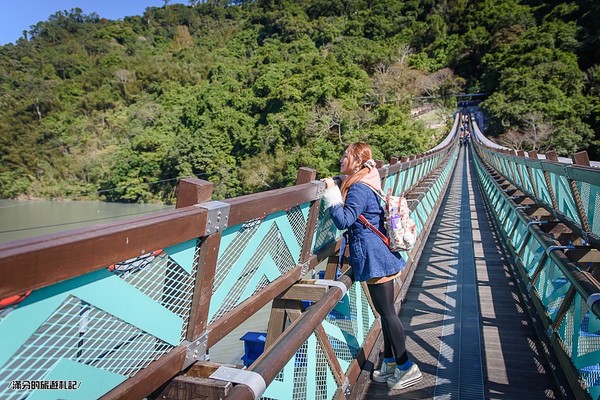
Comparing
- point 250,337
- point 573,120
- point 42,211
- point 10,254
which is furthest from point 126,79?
point 10,254

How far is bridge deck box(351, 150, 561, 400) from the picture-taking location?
2672 millimetres

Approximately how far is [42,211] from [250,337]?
53.1 meters

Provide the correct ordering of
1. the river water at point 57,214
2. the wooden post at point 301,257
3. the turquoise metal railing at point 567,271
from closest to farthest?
the turquoise metal railing at point 567,271, the wooden post at point 301,257, the river water at point 57,214

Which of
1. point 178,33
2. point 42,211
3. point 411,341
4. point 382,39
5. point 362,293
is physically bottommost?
point 42,211

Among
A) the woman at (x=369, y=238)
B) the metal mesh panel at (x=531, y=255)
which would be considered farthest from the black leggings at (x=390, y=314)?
the metal mesh panel at (x=531, y=255)

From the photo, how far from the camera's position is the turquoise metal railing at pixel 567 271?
222cm

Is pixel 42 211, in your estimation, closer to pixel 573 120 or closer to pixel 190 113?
pixel 190 113

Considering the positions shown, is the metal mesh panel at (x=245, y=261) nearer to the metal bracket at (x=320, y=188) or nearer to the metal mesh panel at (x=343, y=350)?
the metal bracket at (x=320, y=188)

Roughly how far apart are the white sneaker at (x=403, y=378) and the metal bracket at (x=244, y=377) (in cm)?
154

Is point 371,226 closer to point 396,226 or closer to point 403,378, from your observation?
point 396,226

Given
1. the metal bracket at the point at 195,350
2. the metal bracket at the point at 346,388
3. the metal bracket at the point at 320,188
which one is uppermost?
the metal bracket at the point at 320,188

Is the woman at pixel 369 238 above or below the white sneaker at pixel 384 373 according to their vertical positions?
above

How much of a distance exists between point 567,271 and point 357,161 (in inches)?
50.9

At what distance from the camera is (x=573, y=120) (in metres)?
34.0
